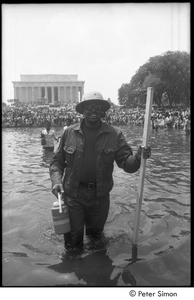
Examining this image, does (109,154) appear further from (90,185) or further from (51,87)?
(51,87)

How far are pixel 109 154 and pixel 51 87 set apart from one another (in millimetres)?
112069

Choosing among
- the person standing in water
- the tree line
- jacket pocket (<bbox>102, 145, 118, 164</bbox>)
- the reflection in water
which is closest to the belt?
jacket pocket (<bbox>102, 145, 118, 164</bbox>)

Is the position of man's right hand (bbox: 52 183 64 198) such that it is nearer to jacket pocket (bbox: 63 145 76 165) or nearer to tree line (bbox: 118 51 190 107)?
jacket pocket (bbox: 63 145 76 165)

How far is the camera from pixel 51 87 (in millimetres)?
112938

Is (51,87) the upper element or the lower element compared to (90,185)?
upper

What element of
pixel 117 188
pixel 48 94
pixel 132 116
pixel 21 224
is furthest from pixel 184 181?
pixel 48 94

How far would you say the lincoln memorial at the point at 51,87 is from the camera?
110 meters

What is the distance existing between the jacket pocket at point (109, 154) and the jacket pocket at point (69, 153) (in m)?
0.40

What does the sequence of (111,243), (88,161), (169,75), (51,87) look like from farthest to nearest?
1. (51,87)
2. (169,75)
3. (111,243)
4. (88,161)

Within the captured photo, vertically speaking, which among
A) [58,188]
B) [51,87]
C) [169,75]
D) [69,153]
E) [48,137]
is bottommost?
[58,188]

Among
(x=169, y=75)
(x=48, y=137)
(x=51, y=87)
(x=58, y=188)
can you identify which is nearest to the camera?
(x=58, y=188)

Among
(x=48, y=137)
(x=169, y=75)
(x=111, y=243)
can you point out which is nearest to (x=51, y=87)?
(x=169, y=75)

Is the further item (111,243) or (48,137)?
(48,137)

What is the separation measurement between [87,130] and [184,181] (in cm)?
482
